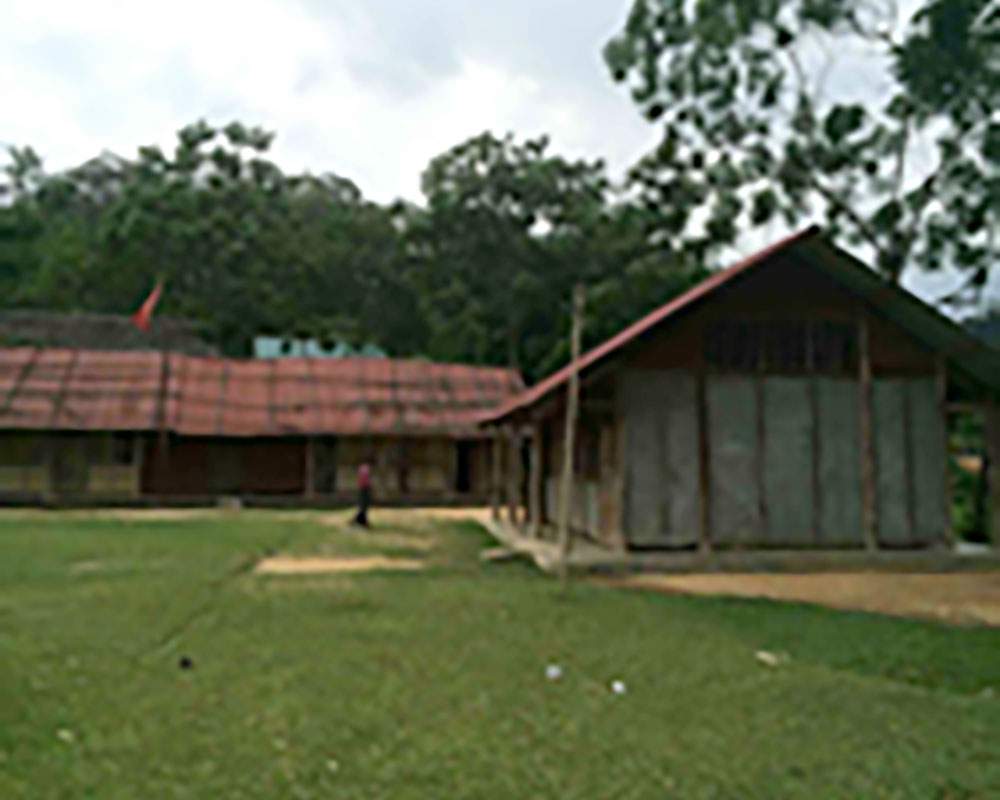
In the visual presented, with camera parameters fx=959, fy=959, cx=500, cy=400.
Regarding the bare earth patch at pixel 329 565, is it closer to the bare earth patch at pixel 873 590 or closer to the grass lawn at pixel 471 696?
the grass lawn at pixel 471 696

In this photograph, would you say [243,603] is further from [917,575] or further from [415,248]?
[415,248]

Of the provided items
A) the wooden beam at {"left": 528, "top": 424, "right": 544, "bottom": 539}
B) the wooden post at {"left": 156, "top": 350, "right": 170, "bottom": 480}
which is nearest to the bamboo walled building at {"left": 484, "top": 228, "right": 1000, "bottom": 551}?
the wooden beam at {"left": 528, "top": 424, "right": 544, "bottom": 539}

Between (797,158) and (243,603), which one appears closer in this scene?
(243,603)

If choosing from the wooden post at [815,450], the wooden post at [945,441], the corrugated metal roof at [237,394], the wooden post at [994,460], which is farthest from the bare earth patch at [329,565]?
the corrugated metal roof at [237,394]

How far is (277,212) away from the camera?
159 ft

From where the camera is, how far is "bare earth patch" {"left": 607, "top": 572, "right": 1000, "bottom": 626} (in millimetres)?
9469

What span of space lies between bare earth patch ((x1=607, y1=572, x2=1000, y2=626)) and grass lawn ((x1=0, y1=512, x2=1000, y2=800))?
33.9 inches

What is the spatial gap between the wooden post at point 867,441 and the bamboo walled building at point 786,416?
2cm

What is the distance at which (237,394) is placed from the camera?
2709 centimetres

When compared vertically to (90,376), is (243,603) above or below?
below

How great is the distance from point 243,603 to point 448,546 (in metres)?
6.58

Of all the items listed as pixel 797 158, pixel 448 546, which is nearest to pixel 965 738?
pixel 448 546

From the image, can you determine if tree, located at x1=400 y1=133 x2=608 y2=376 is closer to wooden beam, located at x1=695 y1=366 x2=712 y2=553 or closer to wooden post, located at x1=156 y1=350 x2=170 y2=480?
wooden post, located at x1=156 y1=350 x2=170 y2=480

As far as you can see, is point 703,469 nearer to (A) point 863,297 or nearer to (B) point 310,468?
(A) point 863,297
